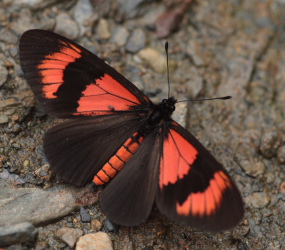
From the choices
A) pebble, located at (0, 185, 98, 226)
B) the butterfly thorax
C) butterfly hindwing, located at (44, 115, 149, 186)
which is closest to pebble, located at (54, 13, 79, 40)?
butterfly hindwing, located at (44, 115, 149, 186)

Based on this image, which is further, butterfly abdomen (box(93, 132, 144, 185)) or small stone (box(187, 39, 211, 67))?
small stone (box(187, 39, 211, 67))

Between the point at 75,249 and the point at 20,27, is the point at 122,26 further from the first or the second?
the point at 75,249

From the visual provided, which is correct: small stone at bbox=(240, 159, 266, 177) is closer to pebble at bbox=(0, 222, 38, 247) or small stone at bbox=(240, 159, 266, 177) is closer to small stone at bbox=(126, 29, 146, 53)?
small stone at bbox=(126, 29, 146, 53)

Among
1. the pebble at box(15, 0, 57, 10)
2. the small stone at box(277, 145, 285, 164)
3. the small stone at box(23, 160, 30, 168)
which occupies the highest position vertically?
the pebble at box(15, 0, 57, 10)

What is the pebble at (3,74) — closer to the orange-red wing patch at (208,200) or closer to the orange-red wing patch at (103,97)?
the orange-red wing patch at (103,97)

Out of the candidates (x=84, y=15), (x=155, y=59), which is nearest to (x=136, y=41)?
(x=155, y=59)

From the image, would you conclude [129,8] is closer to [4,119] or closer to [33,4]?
[33,4]
